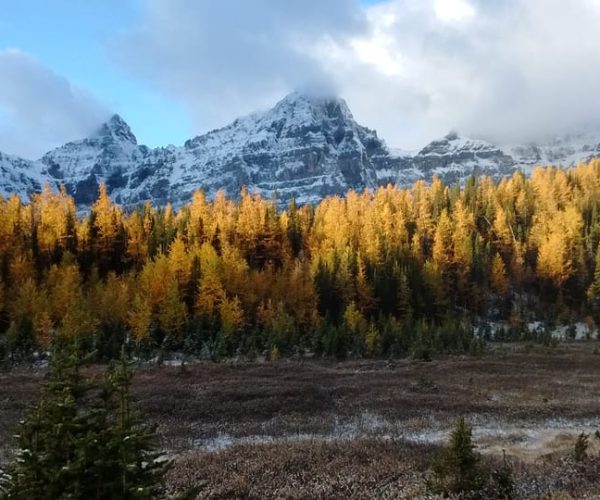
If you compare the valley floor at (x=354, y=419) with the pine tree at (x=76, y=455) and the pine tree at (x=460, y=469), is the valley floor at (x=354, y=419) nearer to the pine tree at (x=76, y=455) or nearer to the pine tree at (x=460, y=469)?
the pine tree at (x=460, y=469)

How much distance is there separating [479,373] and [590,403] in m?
11.2

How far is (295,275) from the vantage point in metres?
71.2

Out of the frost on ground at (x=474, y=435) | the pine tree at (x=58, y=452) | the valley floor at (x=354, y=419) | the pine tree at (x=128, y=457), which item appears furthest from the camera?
the frost on ground at (x=474, y=435)

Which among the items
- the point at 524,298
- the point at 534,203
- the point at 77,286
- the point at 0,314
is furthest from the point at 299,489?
the point at 534,203

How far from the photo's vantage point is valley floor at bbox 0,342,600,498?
530 inches

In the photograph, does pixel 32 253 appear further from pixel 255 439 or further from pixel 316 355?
pixel 255 439

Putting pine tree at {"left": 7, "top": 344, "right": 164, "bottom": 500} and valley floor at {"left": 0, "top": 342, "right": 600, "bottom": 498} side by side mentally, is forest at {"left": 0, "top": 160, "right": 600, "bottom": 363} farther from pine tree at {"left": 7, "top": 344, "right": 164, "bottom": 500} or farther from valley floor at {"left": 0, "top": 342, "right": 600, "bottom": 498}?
pine tree at {"left": 7, "top": 344, "right": 164, "bottom": 500}

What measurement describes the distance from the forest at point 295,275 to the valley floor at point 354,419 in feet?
36.5

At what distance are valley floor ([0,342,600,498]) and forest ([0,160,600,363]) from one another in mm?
11129

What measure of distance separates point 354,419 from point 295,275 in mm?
47589

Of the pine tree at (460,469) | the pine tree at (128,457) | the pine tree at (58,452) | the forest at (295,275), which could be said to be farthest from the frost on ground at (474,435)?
the forest at (295,275)

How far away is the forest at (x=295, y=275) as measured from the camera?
179ft

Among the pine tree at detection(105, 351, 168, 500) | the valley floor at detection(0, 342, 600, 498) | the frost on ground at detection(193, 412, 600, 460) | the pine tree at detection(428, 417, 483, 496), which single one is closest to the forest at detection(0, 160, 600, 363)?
the valley floor at detection(0, 342, 600, 498)

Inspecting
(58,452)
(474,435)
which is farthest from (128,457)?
(474,435)
